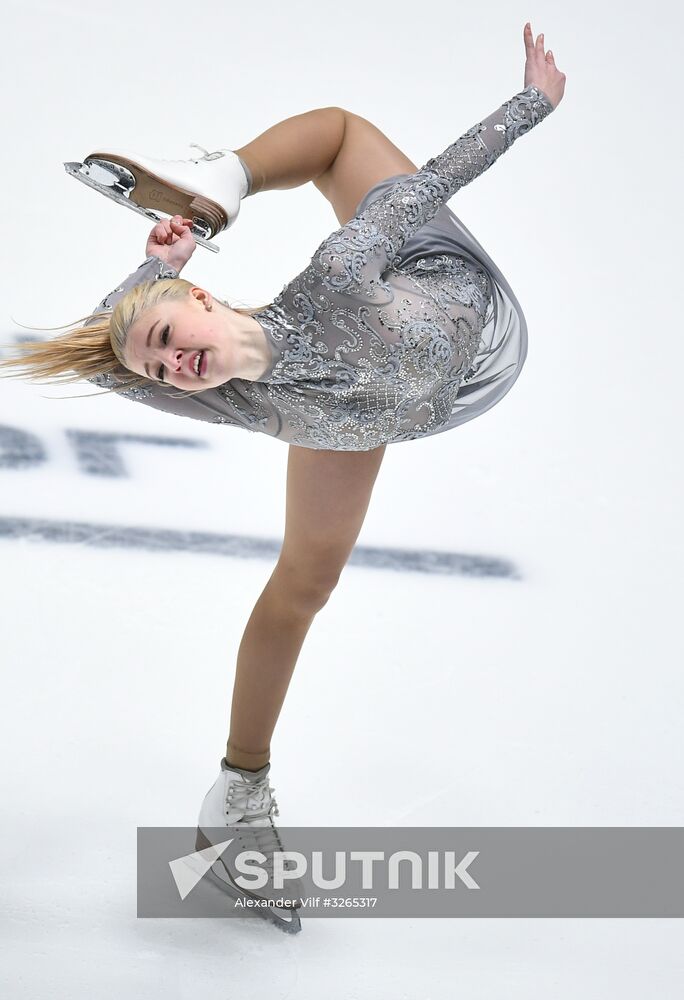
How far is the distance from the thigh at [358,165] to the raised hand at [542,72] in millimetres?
264

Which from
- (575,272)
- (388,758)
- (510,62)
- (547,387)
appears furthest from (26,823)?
(510,62)

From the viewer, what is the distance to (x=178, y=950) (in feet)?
6.82

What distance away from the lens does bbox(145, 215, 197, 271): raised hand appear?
199 centimetres

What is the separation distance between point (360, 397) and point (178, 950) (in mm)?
1020

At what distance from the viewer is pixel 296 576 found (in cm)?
221

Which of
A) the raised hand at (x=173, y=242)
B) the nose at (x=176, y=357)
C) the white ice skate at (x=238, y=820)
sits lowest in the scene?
the white ice skate at (x=238, y=820)

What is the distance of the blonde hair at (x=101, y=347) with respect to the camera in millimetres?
1832

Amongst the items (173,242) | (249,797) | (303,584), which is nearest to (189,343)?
(173,242)

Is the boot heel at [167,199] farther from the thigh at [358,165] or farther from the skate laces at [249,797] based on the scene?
the skate laces at [249,797]

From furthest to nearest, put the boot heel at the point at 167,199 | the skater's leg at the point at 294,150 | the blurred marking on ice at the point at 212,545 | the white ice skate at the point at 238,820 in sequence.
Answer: the blurred marking on ice at the point at 212,545
the white ice skate at the point at 238,820
the skater's leg at the point at 294,150
the boot heel at the point at 167,199

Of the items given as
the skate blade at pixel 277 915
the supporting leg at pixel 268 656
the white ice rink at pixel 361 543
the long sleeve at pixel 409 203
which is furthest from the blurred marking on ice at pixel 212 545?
the long sleeve at pixel 409 203

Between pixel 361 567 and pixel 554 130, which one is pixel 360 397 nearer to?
pixel 361 567

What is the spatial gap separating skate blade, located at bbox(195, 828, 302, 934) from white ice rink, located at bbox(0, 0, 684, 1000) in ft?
0.09

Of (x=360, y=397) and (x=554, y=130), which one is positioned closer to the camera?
(x=360, y=397)
